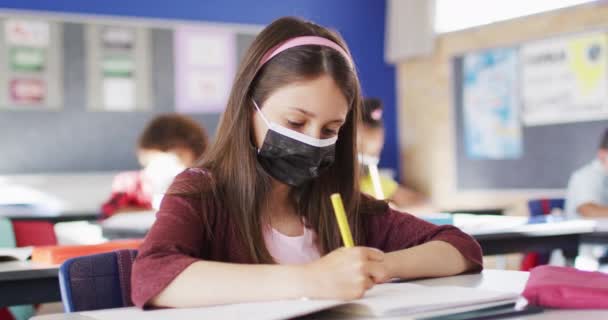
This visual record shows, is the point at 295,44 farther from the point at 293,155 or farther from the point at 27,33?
the point at 27,33

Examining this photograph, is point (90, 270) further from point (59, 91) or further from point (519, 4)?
point (519, 4)

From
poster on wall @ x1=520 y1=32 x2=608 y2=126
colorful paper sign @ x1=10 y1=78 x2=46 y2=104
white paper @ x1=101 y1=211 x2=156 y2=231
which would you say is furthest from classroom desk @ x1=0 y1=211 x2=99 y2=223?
poster on wall @ x1=520 y1=32 x2=608 y2=126

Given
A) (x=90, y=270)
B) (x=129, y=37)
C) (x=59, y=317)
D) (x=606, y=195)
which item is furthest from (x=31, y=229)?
(x=129, y=37)

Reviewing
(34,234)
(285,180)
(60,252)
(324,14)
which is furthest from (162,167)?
(324,14)

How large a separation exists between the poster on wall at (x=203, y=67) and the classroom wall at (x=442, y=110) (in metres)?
1.48

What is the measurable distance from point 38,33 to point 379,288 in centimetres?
461

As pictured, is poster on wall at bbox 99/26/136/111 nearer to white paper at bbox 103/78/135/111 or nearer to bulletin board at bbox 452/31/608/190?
white paper at bbox 103/78/135/111

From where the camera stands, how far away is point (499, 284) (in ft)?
4.09

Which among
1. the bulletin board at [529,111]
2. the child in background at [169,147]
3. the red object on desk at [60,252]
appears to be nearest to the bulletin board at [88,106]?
the child in background at [169,147]

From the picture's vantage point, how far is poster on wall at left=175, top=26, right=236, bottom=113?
581 cm

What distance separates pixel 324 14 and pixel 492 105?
4.98ft

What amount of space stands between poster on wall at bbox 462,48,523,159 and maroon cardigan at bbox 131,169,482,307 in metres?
4.18

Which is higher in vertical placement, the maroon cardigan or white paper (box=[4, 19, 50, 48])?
white paper (box=[4, 19, 50, 48])

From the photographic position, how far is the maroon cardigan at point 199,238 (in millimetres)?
1161
